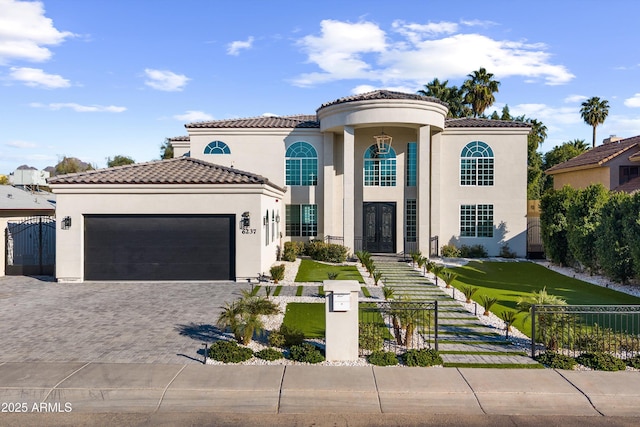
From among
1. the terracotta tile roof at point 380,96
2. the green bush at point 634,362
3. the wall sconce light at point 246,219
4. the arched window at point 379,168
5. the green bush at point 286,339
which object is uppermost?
the terracotta tile roof at point 380,96

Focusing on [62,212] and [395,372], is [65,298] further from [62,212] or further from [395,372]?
[395,372]

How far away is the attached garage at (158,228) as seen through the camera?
16.1 meters

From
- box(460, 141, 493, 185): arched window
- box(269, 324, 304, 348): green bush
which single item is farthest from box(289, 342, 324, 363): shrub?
box(460, 141, 493, 185): arched window

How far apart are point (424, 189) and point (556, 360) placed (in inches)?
567

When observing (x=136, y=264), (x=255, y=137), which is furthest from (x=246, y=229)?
(x=255, y=137)

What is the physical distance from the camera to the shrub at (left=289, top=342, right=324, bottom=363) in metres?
8.51

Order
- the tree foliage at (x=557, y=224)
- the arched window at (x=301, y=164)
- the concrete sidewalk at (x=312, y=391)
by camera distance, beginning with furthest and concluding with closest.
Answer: the arched window at (x=301, y=164)
the tree foliage at (x=557, y=224)
the concrete sidewalk at (x=312, y=391)

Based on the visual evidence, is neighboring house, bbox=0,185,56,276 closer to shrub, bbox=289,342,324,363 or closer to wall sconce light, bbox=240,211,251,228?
wall sconce light, bbox=240,211,251,228

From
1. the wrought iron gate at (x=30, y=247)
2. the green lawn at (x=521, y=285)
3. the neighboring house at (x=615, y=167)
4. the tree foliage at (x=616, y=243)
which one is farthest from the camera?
the neighboring house at (x=615, y=167)

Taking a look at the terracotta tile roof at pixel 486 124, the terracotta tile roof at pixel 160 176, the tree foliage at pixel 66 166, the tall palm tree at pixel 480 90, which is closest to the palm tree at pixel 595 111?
the tall palm tree at pixel 480 90

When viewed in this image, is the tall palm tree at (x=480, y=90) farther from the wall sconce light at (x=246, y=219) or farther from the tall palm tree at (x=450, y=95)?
the wall sconce light at (x=246, y=219)

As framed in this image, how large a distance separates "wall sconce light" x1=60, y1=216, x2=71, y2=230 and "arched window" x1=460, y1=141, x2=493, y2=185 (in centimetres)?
1853

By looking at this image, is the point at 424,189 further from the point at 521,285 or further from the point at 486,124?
the point at 521,285

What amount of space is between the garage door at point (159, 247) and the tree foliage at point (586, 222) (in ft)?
47.5
